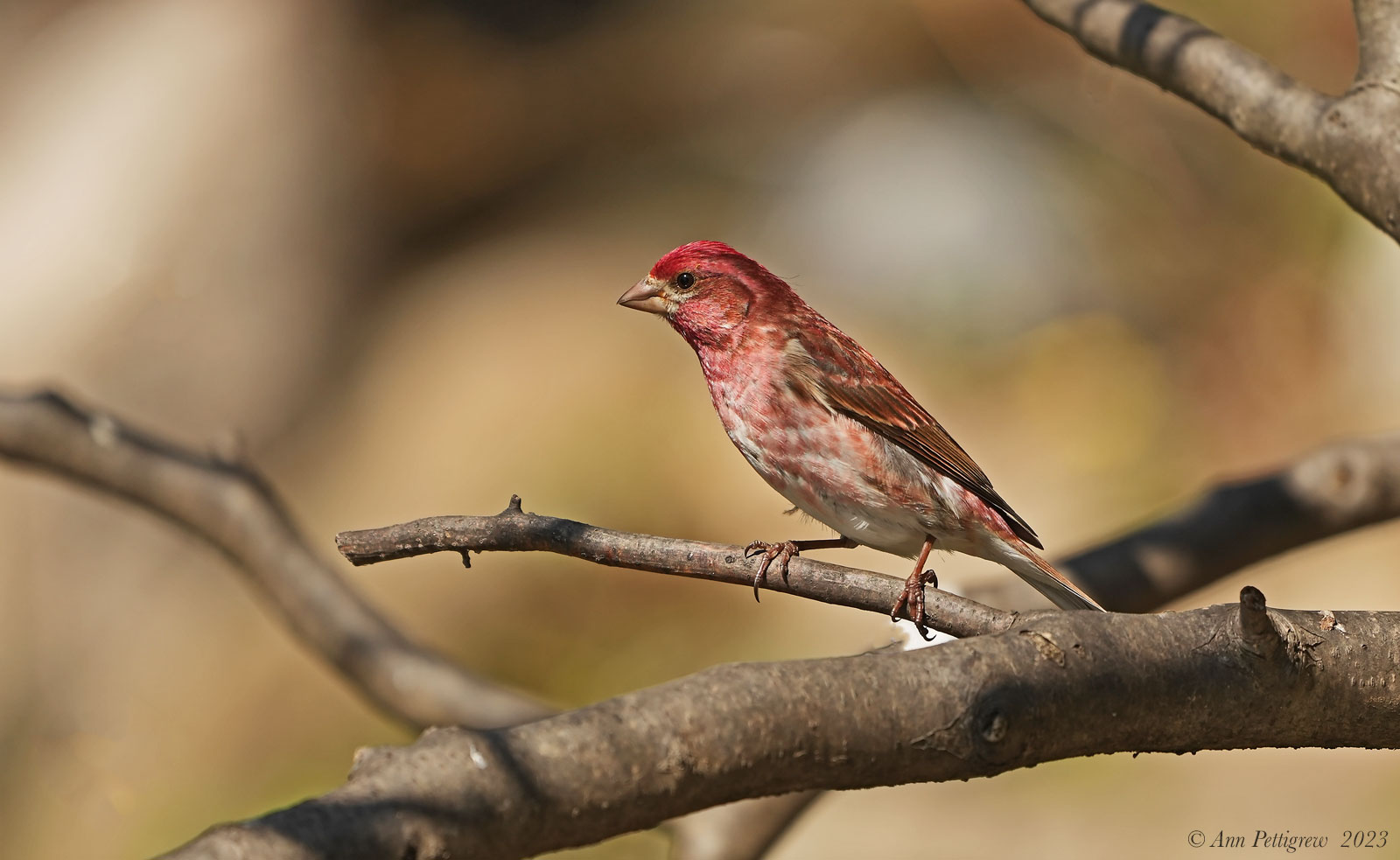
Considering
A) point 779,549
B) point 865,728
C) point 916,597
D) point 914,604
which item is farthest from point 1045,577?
point 865,728

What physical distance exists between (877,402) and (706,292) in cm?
65

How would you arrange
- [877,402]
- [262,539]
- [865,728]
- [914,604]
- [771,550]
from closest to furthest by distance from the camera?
[865,728] < [914,604] < [771,550] < [877,402] < [262,539]

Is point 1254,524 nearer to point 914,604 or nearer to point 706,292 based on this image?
point 914,604

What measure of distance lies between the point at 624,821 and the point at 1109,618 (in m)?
0.96

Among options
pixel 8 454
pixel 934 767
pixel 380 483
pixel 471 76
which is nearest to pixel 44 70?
pixel 471 76

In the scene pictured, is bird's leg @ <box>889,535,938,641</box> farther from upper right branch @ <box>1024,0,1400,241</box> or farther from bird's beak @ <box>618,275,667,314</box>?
upper right branch @ <box>1024,0,1400,241</box>

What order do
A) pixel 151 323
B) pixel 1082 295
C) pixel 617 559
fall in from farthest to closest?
pixel 151 323
pixel 1082 295
pixel 617 559

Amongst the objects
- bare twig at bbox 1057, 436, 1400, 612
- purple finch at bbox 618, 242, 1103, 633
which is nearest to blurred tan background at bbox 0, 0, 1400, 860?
bare twig at bbox 1057, 436, 1400, 612

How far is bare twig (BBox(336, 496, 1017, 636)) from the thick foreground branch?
320 mm

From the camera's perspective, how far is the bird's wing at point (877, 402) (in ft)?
13.0

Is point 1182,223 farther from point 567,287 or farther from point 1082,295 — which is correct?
point 567,287

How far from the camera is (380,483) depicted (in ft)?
33.2

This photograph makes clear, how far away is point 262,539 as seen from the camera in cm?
500

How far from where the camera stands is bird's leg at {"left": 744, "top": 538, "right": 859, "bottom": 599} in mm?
2857
